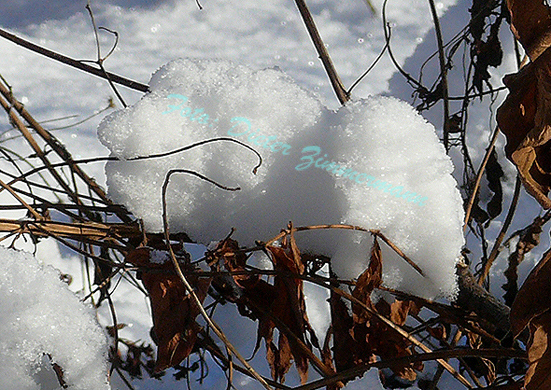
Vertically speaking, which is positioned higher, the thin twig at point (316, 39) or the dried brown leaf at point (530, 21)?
the thin twig at point (316, 39)

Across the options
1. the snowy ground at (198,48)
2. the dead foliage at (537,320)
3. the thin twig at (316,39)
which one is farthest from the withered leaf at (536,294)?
the snowy ground at (198,48)

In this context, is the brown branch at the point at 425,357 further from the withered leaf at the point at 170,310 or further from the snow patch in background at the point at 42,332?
the snow patch in background at the point at 42,332

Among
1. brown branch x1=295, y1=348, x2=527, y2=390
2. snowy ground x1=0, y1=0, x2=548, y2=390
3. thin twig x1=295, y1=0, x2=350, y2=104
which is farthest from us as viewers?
snowy ground x1=0, y1=0, x2=548, y2=390

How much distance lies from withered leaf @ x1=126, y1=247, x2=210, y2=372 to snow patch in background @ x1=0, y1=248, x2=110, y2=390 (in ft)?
0.34

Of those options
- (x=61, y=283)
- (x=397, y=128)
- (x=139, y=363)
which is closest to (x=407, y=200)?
(x=397, y=128)

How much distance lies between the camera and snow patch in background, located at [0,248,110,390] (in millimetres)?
560

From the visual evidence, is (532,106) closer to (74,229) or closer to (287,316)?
(287,316)

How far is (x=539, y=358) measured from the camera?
0.38 metres

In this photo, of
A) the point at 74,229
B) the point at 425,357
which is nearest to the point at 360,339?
the point at 425,357

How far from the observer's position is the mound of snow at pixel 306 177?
0.56 m

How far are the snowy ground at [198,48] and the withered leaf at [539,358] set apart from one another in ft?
3.01

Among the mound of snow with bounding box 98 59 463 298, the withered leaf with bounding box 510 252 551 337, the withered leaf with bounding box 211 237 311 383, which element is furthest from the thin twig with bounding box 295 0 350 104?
the withered leaf with bounding box 510 252 551 337

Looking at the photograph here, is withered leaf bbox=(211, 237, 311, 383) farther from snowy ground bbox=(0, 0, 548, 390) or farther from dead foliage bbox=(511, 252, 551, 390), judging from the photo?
snowy ground bbox=(0, 0, 548, 390)

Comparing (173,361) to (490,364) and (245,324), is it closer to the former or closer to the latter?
(490,364)
